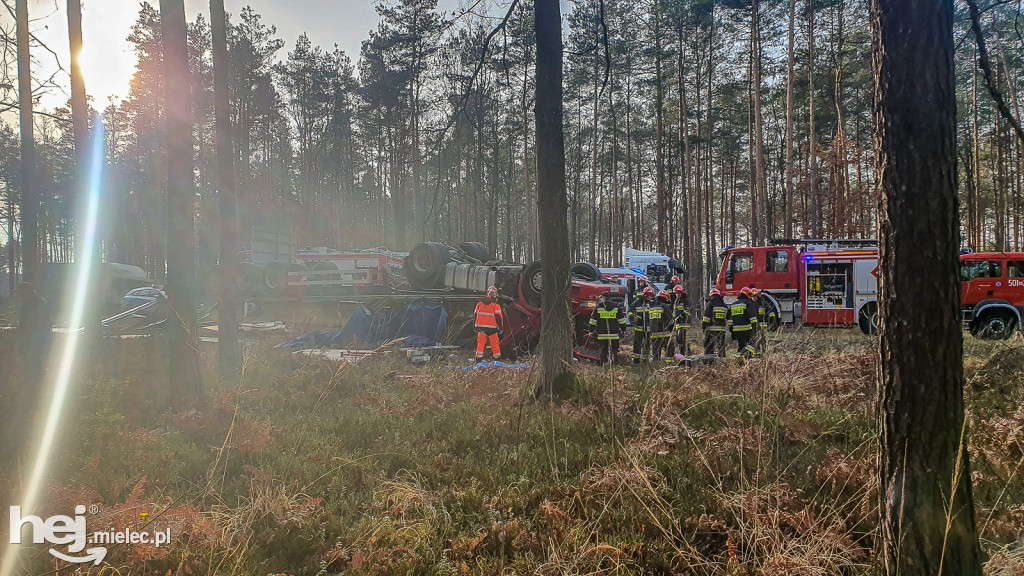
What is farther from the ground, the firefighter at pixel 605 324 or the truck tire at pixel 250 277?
the truck tire at pixel 250 277

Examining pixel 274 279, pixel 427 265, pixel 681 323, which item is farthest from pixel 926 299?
pixel 274 279

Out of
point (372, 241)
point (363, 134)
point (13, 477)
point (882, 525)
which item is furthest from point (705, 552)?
point (372, 241)

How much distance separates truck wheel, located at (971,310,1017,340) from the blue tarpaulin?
12157 mm

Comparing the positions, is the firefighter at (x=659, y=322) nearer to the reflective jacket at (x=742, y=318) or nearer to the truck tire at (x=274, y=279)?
the reflective jacket at (x=742, y=318)

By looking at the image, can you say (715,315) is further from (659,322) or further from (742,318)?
(659,322)

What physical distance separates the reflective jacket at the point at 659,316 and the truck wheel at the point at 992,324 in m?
7.55

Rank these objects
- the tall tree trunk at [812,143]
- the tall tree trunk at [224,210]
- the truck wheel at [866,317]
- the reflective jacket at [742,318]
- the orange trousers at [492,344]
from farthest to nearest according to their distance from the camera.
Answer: the tall tree trunk at [812,143] < the truck wheel at [866,317] < the orange trousers at [492,344] < the reflective jacket at [742,318] < the tall tree trunk at [224,210]

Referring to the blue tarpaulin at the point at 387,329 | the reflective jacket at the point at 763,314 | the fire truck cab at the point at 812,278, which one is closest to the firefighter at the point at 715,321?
the reflective jacket at the point at 763,314

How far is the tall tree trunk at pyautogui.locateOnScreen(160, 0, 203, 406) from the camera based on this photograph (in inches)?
230

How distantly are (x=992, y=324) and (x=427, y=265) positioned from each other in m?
13.5

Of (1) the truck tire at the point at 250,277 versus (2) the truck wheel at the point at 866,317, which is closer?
(2) the truck wheel at the point at 866,317

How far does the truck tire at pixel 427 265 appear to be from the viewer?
44.8 ft

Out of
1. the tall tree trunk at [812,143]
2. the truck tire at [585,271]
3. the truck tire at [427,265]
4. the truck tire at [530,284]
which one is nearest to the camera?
the truck tire at [530,284]

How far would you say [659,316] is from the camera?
30.3ft
